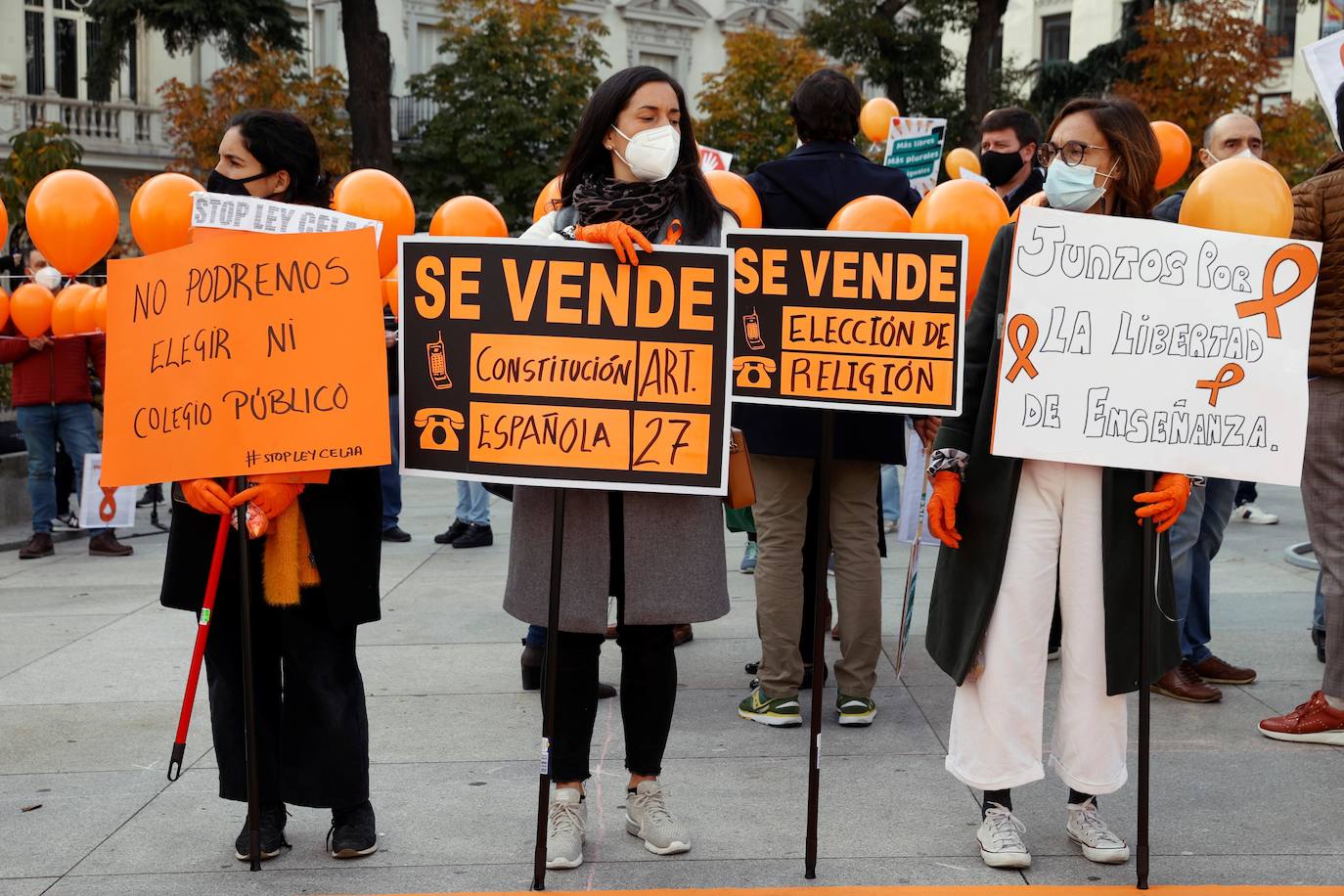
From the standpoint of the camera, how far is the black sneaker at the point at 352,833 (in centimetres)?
375

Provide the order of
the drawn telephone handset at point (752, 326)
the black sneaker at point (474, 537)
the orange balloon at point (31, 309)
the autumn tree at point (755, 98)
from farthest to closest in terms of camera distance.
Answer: the autumn tree at point (755, 98), the black sneaker at point (474, 537), the orange balloon at point (31, 309), the drawn telephone handset at point (752, 326)

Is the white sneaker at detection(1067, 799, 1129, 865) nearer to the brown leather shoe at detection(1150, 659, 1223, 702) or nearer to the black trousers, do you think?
the brown leather shoe at detection(1150, 659, 1223, 702)

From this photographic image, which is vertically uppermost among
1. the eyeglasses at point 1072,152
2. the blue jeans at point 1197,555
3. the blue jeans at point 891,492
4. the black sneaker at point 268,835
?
the eyeglasses at point 1072,152

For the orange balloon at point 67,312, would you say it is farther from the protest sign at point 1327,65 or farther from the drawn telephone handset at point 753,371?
the protest sign at point 1327,65

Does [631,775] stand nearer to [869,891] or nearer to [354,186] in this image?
[869,891]

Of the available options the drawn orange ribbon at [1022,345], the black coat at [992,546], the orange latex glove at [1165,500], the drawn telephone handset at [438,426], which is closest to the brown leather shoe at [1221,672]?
the black coat at [992,546]

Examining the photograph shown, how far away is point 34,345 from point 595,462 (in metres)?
6.70

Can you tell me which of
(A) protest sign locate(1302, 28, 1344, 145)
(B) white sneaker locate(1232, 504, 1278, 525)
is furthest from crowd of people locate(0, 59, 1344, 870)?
(B) white sneaker locate(1232, 504, 1278, 525)

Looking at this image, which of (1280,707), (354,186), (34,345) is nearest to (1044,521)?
(1280,707)

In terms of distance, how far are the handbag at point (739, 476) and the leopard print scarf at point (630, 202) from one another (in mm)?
592

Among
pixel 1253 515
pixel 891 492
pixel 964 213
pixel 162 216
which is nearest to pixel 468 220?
pixel 162 216

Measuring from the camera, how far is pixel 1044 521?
12.1ft

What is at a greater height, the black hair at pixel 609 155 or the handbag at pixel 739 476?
the black hair at pixel 609 155

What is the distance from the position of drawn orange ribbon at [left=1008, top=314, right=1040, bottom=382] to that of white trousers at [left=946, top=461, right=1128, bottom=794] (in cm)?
25
